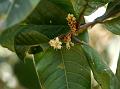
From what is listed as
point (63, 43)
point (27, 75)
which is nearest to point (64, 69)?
point (63, 43)

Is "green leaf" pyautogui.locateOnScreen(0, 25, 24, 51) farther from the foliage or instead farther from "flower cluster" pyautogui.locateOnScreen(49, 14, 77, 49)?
"flower cluster" pyautogui.locateOnScreen(49, 14, 77, 49)

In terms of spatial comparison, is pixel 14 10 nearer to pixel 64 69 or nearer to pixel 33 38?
pixel 33 38

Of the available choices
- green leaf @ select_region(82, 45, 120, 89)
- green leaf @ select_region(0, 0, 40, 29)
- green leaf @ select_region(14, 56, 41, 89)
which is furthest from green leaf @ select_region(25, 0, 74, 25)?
green leaf @ select_region(14, 56, 41, 89)

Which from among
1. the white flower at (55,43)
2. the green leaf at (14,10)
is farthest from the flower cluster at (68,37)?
the green leaf at (14,10)

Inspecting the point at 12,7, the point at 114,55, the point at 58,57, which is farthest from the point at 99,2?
the point at 114,55

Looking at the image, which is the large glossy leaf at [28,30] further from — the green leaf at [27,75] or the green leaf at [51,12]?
the green leaf at [27,75]

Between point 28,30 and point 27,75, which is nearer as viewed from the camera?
point 28,30

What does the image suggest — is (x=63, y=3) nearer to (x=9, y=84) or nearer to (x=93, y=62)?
(x=93, y=62)
